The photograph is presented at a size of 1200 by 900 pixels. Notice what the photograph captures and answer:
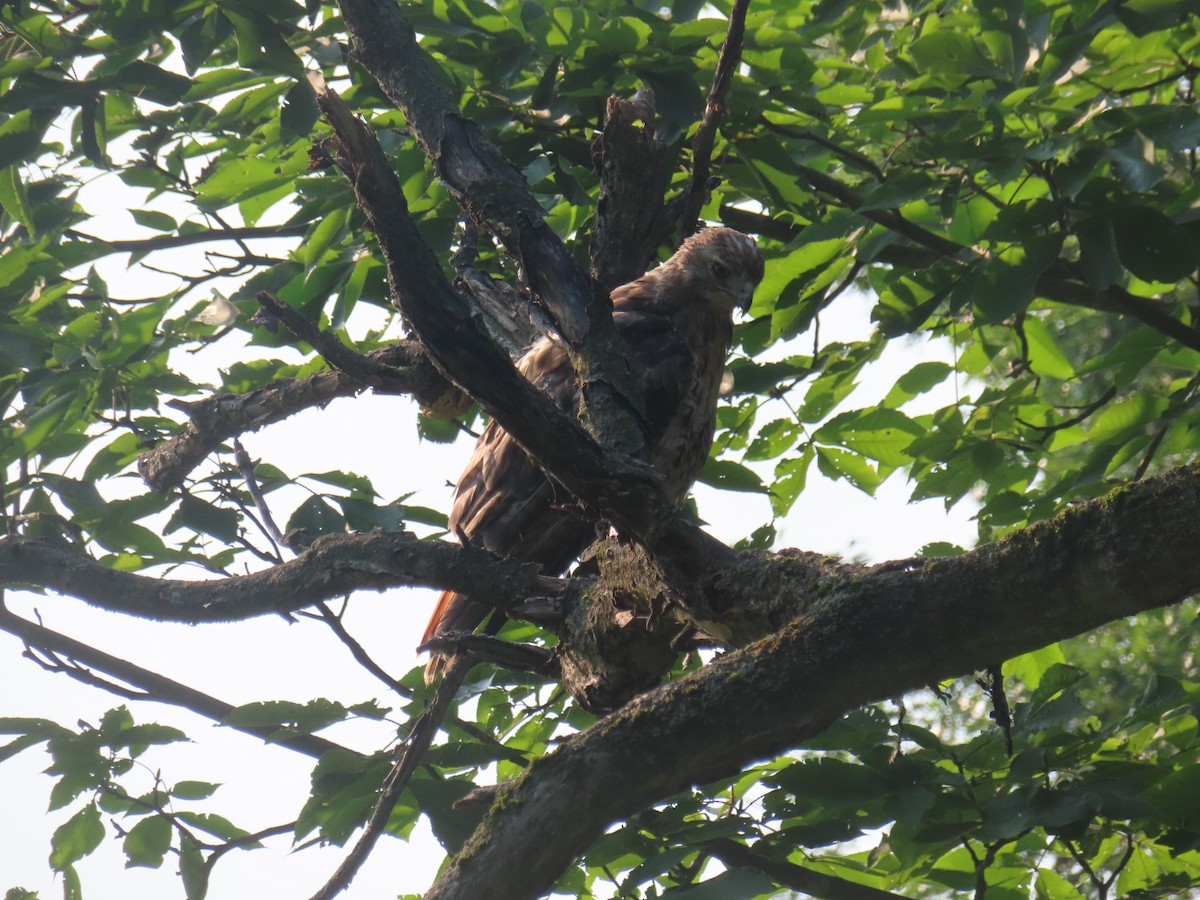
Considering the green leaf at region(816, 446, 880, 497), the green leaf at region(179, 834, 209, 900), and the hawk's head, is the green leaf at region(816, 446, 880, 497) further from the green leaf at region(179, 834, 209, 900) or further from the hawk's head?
the green leaf at region(179, 834, 209, 900)

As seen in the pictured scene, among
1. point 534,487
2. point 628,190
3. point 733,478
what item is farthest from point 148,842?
point 628,190

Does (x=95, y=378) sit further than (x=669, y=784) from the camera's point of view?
Yes

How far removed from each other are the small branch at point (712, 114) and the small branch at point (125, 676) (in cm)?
200

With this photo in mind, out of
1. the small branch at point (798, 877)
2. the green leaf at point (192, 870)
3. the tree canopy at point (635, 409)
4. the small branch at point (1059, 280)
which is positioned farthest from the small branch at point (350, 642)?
the small branch at point (1059, 280)

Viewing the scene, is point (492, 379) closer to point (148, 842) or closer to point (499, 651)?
point (499, 651)

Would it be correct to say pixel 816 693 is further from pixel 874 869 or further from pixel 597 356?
pixel 874 869

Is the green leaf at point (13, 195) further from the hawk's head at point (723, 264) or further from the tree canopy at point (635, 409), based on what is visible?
the hawk's head at point (723, 264)

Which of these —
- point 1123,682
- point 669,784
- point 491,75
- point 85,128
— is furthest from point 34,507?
point 1123,682

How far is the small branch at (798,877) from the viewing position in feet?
8.52

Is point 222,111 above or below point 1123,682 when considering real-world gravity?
above

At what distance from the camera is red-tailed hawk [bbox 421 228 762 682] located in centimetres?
348

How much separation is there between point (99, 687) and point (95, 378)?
0.95 meters

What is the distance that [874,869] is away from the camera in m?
2.88

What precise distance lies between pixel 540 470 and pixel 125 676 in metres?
1.73
